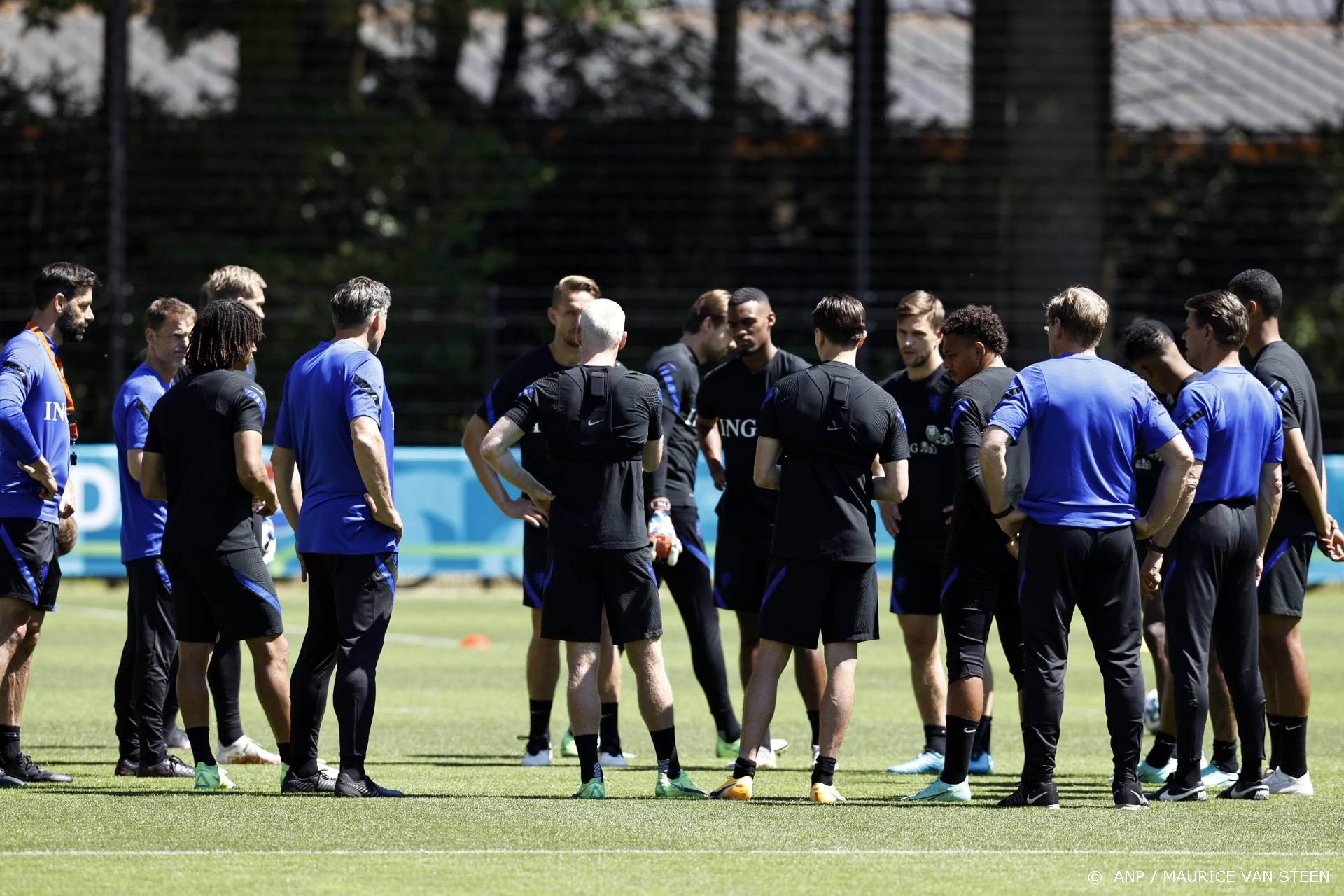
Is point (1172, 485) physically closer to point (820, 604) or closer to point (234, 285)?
point (820, 604)

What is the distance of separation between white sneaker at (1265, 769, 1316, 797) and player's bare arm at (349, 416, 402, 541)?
389 cm

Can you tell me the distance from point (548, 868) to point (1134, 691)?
101 inches

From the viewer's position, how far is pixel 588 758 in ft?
25.0

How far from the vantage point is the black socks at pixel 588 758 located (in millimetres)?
7570

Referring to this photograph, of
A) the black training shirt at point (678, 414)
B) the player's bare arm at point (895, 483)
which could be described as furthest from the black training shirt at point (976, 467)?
the black training shirt at point (678, 414)

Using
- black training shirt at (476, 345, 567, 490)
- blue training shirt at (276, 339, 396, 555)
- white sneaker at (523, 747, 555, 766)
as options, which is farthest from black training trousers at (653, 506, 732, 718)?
blue training shirt at (276, 339, 396, 555)

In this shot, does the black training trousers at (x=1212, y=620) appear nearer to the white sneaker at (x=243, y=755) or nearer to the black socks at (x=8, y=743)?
the white sneaker at (x=243, y=755)

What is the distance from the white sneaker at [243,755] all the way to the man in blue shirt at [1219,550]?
4109 mm

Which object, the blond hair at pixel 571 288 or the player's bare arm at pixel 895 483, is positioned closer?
the player's bare arm at pixel 895 483

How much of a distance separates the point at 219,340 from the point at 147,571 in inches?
56.1

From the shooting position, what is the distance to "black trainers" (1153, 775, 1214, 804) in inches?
303

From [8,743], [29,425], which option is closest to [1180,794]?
[8,743]

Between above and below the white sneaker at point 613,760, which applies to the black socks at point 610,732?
above

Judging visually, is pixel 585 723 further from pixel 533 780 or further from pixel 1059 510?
pixel 1059 510
